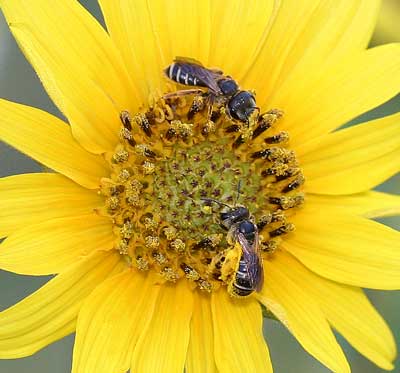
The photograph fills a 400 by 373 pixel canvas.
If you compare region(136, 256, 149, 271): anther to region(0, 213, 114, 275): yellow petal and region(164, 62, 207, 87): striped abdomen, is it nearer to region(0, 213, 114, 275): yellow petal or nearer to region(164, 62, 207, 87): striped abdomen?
region(0, 213, 114, 275): yellow petal

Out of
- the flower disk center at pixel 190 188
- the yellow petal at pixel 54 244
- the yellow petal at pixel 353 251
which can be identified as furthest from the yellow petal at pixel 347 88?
the yellow petal at pixel 54 244

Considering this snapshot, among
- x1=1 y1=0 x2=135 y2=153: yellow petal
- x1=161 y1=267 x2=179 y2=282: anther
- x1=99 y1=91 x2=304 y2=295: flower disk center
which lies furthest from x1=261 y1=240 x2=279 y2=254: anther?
x1=1 y1=0 x2=135 y2=153: yellow petal

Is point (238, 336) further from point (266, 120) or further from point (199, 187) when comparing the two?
point (266, 120)

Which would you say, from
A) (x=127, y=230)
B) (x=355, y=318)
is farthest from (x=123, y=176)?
(x=355, y=318)

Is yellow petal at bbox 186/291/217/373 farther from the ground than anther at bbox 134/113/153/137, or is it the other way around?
anther at bbox 134/113/153/137

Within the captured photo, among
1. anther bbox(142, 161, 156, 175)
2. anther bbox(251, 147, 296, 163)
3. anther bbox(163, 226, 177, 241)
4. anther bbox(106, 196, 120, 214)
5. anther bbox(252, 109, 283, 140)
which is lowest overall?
anther bbox(163, 226, 177, 241)

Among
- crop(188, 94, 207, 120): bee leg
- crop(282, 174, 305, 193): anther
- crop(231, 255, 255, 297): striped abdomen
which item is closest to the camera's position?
crop(231, 255, 255, 297): striped abdomen

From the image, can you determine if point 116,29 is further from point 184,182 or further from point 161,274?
point 161,274
